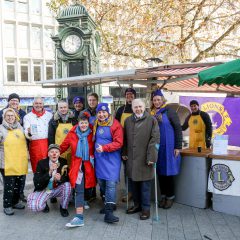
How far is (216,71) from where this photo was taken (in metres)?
3.77

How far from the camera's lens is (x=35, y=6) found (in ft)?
90.7

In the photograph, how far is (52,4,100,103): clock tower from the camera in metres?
7.82

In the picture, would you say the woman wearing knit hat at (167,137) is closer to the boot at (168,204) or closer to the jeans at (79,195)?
the boot at (168,204)

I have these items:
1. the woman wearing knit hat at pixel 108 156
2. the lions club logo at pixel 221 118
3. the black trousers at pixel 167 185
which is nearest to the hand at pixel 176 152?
the black trousers at pixel 167 185

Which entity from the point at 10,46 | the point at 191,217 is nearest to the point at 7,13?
the point at 10,46

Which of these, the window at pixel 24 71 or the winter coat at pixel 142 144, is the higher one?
the window at pixel 24 71

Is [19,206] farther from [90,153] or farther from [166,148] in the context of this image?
[166,148]

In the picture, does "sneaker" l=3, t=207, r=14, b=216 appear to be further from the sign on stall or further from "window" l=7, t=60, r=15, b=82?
"window" l=7, t=60, r=15, b=82

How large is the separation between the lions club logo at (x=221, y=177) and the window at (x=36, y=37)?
25.6m

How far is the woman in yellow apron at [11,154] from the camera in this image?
470 centimetres

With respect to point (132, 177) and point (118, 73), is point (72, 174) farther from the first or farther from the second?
point (118, 73)

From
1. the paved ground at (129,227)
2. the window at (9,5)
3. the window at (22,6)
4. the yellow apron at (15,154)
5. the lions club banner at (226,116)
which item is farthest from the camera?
the window at (22,6)

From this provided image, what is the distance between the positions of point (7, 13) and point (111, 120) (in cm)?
2543

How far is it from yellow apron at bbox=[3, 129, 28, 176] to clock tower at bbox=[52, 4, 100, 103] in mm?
3422
